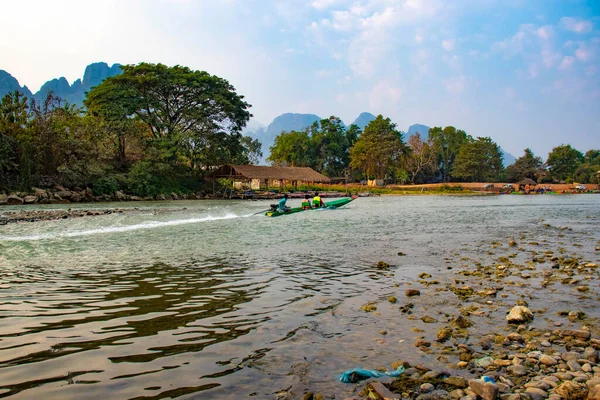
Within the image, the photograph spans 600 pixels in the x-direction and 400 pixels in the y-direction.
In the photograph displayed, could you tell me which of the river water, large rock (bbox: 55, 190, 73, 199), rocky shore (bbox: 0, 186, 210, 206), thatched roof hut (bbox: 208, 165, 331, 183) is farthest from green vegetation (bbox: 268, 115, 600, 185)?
the river water

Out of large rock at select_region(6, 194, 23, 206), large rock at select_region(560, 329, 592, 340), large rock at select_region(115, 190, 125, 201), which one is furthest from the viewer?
large rock at select_region(115, 190, 125, 201)

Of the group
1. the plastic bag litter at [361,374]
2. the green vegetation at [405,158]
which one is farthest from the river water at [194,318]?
the green vegetation at [405,158]

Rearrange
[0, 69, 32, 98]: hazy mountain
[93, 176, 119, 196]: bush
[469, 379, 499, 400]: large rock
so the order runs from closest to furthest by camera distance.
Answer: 1. [469, 379, 499, 400]: large rock
2. [93, 176, 119, 196]: bush
3. [0, 69, 32, 98]: hazy mountain

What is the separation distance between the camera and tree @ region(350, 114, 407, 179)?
73.1 meters

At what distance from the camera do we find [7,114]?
34.2 m

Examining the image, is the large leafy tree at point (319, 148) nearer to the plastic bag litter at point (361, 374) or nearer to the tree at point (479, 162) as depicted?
the tree at point (479, 162)

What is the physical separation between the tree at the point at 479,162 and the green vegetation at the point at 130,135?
151 ft

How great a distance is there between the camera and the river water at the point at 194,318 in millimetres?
3324

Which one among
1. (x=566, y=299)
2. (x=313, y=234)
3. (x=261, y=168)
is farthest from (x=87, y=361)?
(x=261, y=168)

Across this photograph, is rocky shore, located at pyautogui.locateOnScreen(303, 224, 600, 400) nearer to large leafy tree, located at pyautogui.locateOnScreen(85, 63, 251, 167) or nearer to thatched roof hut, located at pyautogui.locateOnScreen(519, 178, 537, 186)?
large leafy tree, located at pyautogui.locateOnScreen(85, 63, 251, 167)

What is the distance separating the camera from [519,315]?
4855 mm

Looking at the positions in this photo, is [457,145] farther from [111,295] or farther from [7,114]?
[111,295]

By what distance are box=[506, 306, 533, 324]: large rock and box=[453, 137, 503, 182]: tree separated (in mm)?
78095

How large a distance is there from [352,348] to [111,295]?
3833 millimetres
